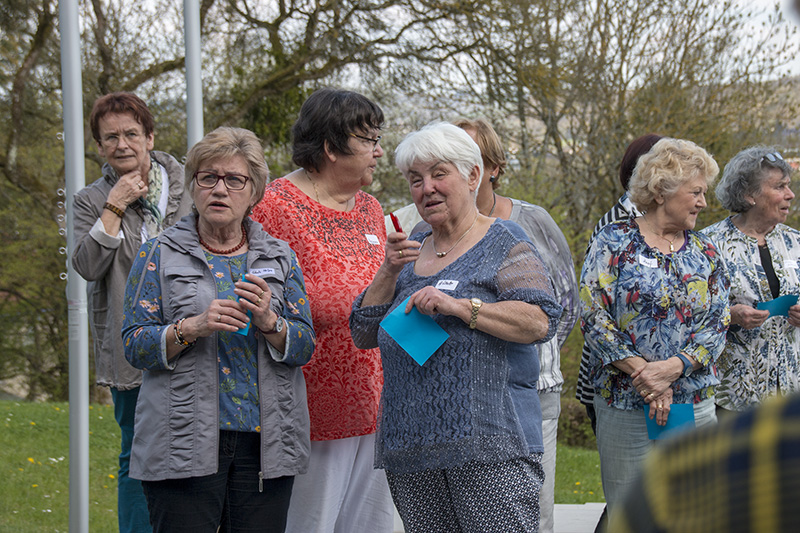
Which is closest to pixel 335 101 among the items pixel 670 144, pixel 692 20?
pixel 670 144

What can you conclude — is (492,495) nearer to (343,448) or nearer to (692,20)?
(343,448)

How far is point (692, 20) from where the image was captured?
10859mm

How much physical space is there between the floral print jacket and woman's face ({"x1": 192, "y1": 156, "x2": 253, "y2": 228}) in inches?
90.6

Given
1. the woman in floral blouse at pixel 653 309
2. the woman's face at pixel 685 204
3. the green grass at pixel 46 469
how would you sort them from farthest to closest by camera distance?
1. the green grass at pixel 46 469
2. the woman's face at pixel 685 204
3. the woman in floral blouse at pixel 653 309

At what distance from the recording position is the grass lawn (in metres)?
5.33

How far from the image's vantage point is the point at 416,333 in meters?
2.42

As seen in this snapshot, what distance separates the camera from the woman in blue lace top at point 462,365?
242 centimetres

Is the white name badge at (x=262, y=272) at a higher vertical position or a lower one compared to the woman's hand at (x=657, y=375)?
higher

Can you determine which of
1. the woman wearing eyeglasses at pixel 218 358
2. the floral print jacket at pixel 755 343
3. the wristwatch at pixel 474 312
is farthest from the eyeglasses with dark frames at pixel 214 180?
the floral print jacket at pixel 755 343

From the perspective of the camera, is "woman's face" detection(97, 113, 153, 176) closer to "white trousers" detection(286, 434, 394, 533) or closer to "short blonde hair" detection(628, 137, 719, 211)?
"white trousers" detection(286, 434, 394, 533)

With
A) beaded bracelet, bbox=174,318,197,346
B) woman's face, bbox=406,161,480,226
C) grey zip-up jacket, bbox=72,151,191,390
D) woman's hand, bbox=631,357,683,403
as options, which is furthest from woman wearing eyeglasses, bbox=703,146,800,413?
grey zip-up jacket, bbox=72,151,191,390

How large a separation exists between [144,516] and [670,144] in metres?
2.70

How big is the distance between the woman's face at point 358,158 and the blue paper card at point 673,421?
4.81 feet

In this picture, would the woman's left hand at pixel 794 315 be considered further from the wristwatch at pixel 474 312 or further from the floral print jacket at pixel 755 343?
the wristwatch at pixel 474 312
